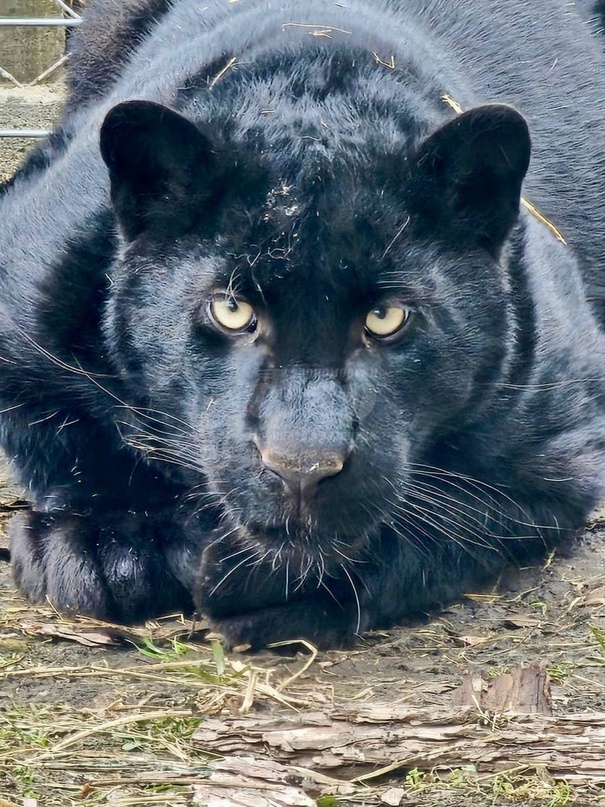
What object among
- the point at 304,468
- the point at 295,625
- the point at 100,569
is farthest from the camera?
the point at 100,569

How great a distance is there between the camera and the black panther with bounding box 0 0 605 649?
9.27ft

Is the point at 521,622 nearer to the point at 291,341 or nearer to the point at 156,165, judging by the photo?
the point at 291,341

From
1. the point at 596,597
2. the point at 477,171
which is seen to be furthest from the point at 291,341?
the point at 596,597

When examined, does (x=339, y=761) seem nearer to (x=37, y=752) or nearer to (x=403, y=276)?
(x=37, y=752)

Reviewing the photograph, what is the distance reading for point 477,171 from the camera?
2.97 m

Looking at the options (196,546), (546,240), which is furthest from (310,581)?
(546,240)

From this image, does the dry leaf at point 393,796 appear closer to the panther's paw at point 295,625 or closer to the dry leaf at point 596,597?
the panther's paw at point 295,625

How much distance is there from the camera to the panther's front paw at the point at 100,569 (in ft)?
10.4

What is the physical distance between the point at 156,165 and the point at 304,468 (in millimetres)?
796

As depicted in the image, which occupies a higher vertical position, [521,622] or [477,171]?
[477,171]

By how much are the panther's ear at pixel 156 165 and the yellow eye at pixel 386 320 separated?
45 cm

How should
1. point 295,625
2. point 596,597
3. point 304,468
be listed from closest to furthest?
point 304,468 → point 295,625 → point 596,597

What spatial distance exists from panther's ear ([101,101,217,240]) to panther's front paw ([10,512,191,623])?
0.76 metres

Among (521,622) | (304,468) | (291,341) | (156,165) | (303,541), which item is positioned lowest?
(521,622)
